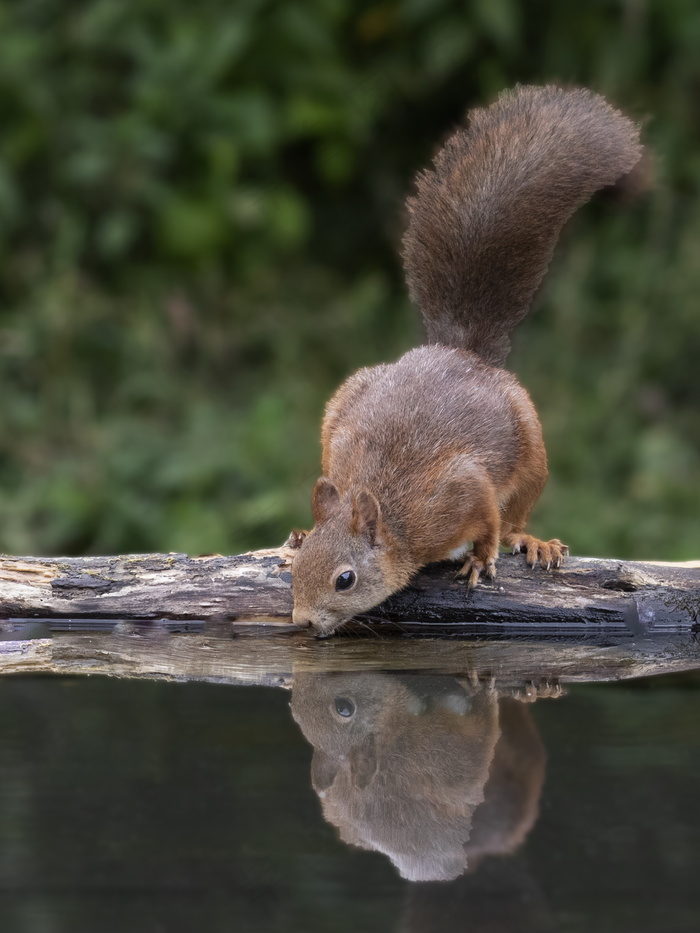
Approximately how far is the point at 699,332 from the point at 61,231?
8.33ft

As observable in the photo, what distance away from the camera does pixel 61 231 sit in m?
4.75

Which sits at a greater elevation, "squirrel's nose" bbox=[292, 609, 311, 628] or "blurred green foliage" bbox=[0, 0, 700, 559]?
"blurred green foliage" bbox=[0, 0, 700, 559]

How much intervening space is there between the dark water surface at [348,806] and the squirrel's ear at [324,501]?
494 millimetres

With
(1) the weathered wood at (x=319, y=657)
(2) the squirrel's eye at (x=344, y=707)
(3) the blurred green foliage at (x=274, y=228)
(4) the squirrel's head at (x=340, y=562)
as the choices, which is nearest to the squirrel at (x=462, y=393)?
(4) the squirrel's head at (x=340, y=562)

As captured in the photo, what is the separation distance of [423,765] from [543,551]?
1.01 m

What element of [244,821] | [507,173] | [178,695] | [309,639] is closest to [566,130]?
[507,173]

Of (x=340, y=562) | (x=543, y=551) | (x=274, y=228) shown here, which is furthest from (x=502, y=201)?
(x=274, y=228)

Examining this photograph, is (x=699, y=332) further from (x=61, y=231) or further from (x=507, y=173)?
(x=61, y=231)

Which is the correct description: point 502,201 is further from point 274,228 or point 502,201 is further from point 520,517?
point 274,228

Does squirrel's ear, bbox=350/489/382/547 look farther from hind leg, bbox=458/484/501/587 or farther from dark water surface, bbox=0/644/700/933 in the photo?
dark water surface, bbox=0/644/700/933

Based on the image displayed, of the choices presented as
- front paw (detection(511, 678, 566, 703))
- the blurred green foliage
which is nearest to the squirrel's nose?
front paw (detection(511, 678, 566, 703))

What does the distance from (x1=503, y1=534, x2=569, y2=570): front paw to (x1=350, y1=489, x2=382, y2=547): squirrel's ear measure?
1.14 feet

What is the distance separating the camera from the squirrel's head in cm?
236

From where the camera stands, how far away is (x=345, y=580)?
7.90 feet
